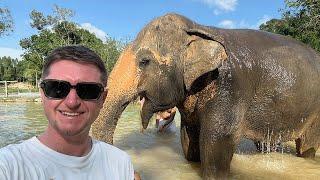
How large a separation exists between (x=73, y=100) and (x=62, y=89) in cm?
6

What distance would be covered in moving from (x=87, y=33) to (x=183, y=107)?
50.7m

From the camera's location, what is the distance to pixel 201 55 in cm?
519

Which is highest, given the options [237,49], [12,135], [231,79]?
[237,49]

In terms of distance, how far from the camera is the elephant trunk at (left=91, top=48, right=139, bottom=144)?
4855 mm

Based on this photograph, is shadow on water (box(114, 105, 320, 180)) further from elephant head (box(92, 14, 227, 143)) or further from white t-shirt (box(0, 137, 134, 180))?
white t-shirt (box(0, 137, 134, 180))

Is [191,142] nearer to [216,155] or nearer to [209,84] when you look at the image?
[216,155]

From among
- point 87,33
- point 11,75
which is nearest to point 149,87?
point 87,33

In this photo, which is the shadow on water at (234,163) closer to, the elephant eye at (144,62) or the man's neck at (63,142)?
the elephant eye at (144,62)

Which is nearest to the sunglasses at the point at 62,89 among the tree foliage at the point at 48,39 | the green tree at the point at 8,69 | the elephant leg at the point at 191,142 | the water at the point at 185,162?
the water at the point at 185,162

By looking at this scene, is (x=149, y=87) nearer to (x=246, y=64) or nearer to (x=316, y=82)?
(x=246, y=64)

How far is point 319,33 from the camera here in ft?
81.4

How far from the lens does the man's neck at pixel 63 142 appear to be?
1811 mm

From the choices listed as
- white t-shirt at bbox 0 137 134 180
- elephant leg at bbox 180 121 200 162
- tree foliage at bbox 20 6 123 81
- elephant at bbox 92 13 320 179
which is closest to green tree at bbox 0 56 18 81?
tree foliage at bbox 20 6 123 81

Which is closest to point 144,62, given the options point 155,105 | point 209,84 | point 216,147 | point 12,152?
point 155,105
